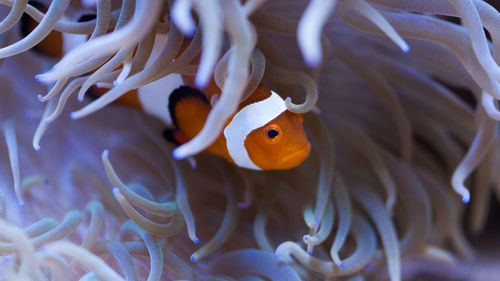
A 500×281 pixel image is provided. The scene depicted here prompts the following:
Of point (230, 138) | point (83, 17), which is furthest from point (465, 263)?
point (83, 17)

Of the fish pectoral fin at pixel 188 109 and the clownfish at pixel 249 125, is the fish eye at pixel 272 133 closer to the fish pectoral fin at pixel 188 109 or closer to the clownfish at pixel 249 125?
the clownfish at pixel 249 125

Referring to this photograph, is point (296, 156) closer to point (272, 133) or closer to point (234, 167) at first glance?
point (272, 133)

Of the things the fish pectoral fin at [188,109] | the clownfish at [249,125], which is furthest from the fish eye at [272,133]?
the fish pectoral fin at [188,109]

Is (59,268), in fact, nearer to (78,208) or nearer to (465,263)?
(78,208)

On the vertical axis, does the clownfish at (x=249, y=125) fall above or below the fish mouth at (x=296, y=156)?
above

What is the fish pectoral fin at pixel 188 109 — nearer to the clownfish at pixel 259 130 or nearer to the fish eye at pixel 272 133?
the clownfish at pixel 259 130

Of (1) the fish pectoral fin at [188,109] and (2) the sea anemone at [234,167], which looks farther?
(1) the fish pectoral fin at [188,109]

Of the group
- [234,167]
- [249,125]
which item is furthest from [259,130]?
[234,167]
